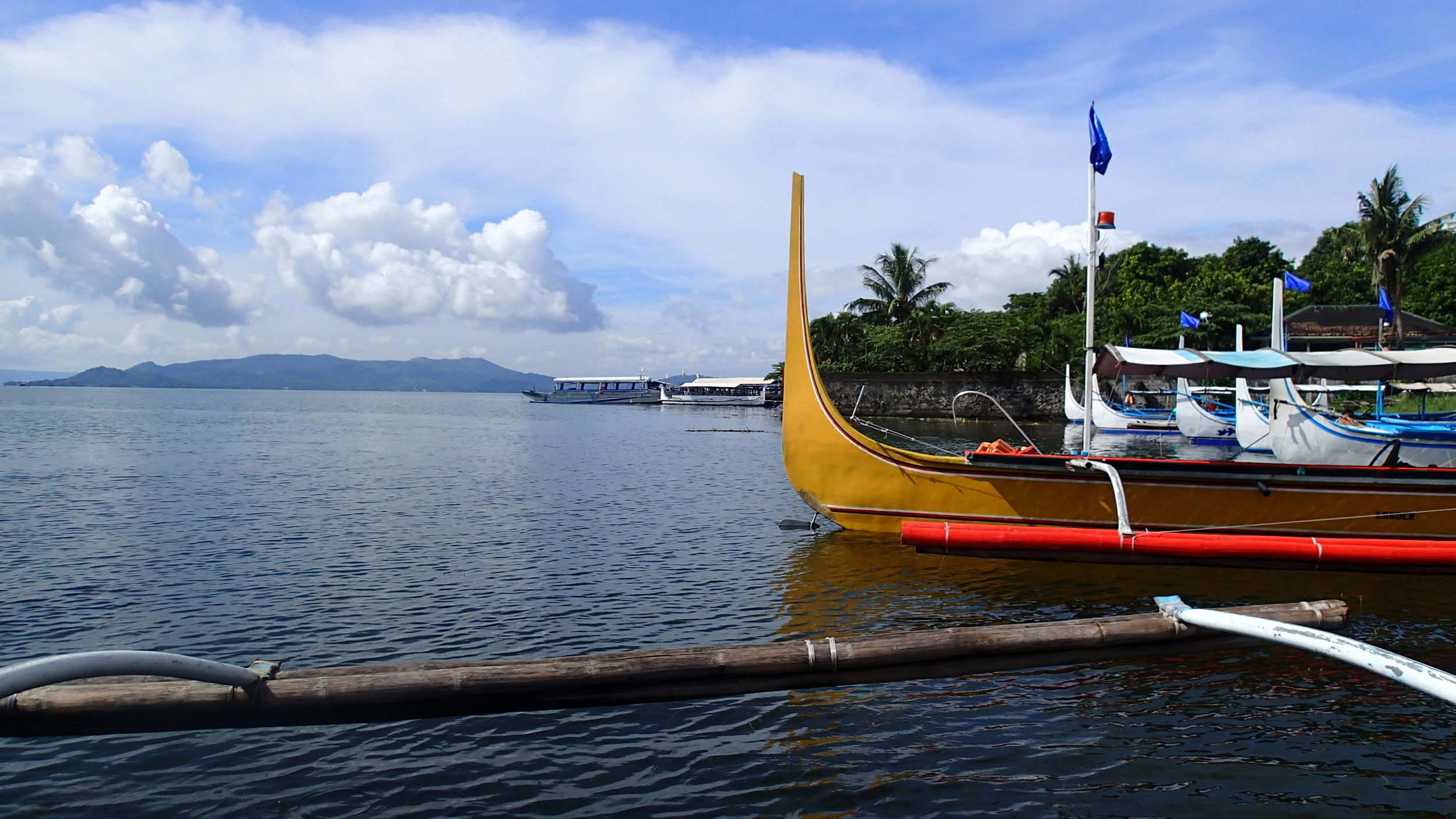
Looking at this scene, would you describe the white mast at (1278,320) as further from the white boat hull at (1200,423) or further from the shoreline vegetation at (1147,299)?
the shoreline vegetation at (1147,299)

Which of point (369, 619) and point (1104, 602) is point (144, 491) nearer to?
point (369, 619)

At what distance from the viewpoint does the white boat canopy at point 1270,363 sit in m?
13.1

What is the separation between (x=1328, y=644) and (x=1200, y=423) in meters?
33.4

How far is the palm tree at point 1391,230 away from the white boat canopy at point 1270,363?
46310 mm

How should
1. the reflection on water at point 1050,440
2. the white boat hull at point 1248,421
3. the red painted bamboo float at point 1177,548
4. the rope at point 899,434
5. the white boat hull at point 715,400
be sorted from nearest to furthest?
the red painted bamboo float at point 1177,548
the rope at point 899,434
the white boat hull at point 1248,421
the reflection on water at point 1050,440
the white boat hull at point 715,400

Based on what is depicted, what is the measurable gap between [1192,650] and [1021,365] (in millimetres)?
57222

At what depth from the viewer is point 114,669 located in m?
5.00

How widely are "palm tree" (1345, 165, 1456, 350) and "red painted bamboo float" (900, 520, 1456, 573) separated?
5116 cm

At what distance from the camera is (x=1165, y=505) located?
1206cm

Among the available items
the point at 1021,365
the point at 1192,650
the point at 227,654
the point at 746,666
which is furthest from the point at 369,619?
the point at 1021,365

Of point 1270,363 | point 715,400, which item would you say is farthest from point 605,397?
point 1270,363

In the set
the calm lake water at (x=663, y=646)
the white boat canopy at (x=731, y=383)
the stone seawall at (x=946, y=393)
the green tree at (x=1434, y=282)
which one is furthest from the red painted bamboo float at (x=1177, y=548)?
the white boat canopy at (x=731, y=383)

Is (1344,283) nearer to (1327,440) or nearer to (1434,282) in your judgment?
(1434,282)

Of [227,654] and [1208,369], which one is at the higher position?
[1208,369]
